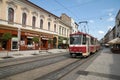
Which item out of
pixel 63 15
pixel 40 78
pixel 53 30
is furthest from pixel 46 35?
pixel 40 78

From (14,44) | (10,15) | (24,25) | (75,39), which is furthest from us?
(24,25)

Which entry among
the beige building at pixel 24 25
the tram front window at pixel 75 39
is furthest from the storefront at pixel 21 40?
the tram front window at pixel 75 39

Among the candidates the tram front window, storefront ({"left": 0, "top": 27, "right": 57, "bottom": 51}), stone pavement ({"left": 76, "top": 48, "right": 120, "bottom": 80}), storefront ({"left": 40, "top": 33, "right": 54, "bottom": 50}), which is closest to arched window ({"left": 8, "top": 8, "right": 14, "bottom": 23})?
storefront ({"left": 0, "top": 27, "right": 57, "bottom": 51})

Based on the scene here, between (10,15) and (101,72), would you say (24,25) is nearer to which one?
(10,15)

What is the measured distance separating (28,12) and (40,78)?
25.1 meters

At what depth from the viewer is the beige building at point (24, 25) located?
26.1 m

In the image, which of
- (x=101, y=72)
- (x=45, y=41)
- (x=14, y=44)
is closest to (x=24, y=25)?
(x=14, y=44)

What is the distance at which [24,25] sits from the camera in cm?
3064

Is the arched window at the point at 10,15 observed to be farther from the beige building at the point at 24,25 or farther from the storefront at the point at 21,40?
the storefront at the point at 21,40

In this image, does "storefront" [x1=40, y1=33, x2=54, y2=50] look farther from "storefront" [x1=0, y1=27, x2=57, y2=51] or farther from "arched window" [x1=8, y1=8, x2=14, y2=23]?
"arched window" [x1=8, y1=8, x2=14, y2=23]

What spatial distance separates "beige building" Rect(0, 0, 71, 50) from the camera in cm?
2605

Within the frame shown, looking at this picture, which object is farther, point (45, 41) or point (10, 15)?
point (45, 41)

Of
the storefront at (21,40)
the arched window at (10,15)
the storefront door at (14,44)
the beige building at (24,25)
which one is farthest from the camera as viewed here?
the storefront door at (14,44)

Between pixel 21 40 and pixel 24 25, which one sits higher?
pixel 24 25
